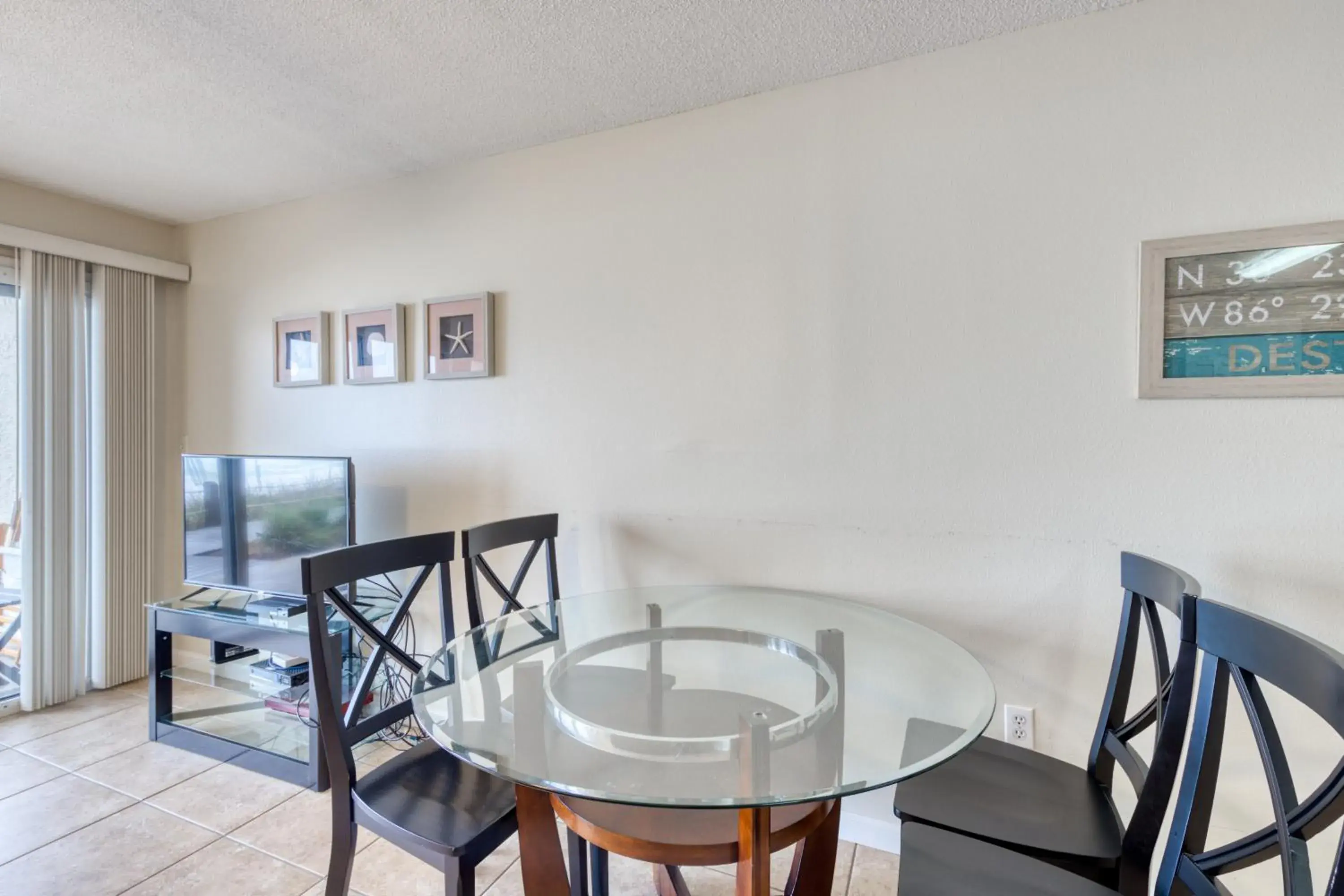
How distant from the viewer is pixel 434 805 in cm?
131

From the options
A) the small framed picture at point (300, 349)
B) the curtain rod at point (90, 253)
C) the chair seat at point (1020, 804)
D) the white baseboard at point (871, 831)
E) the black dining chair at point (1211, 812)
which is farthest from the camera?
the small framed picture at point (300, 349)

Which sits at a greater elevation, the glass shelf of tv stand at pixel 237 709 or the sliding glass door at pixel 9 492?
the sliding glass door at pixel 9 492

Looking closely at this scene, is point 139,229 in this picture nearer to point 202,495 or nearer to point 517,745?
point 202,495

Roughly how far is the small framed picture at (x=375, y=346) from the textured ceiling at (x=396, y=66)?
24.8 inches

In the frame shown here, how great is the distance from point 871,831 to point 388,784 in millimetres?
1451

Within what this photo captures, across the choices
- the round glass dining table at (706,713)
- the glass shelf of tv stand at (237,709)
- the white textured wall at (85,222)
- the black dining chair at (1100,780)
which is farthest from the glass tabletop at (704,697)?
the white textured wall at (85,222)

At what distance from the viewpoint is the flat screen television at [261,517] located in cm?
242

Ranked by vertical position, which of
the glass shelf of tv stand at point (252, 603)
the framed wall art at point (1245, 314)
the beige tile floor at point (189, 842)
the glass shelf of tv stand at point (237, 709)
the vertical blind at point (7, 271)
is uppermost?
the vertical blind at point (7, 271)

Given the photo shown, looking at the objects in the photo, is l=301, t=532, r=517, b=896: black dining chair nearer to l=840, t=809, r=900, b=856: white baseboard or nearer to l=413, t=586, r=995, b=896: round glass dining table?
l=413, t=586, r=995, b=896: round glass dining table

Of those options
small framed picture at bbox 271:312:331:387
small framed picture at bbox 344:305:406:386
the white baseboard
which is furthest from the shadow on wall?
the white baseboard

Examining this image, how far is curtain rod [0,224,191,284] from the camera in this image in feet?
8.40

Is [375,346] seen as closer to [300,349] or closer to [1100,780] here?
[300,349]

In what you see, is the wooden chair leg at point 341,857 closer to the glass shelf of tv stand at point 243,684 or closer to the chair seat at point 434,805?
the chair seat at point 434,805

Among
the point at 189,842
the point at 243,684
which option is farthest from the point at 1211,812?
the point at 243,684
